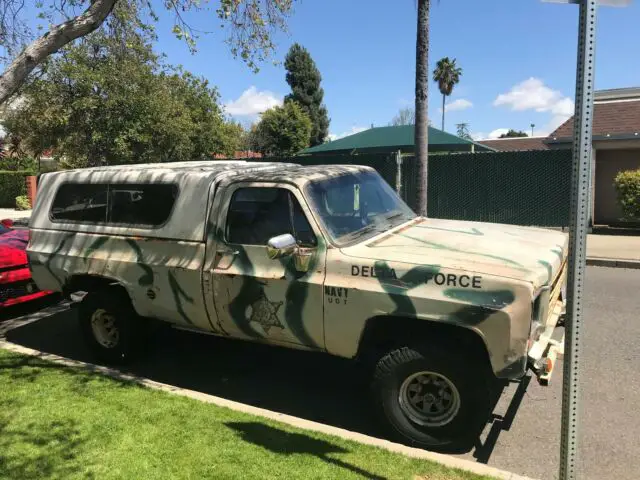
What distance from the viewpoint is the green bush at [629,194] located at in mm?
13219

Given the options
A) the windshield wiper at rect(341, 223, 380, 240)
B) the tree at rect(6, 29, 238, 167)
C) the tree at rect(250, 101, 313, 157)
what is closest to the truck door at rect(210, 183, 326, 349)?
the windshield wiper at rect(341, 223, 380, 240)

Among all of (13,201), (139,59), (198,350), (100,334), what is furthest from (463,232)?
(13,201)

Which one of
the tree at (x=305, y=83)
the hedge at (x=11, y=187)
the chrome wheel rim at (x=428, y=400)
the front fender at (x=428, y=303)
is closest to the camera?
the front fender at (x=428, y=303)

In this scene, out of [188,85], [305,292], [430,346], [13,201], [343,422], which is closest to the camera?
[430,346]

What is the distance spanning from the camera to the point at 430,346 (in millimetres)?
3484

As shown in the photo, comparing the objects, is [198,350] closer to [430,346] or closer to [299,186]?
[299,186]

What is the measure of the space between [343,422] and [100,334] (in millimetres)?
2651

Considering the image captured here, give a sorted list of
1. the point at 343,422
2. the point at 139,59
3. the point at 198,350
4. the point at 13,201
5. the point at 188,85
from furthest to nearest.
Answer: the point at 13,201, the point at 188,85, the point at 139,59, the point at 198,350, the point at 343,422

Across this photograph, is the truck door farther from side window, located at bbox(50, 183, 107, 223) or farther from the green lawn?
side window, located at bbox(50, 183, 107, 223)

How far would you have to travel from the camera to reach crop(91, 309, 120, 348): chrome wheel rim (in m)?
5.14

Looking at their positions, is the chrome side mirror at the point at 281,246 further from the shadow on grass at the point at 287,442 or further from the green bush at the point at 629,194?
the green bush at the point at 629,194

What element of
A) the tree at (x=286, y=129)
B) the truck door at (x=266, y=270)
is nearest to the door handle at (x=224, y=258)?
the truck door at (x=266, y=270)

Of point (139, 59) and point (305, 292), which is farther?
point (139, 59)

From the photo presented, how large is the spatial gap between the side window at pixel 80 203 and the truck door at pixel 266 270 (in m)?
1.50
